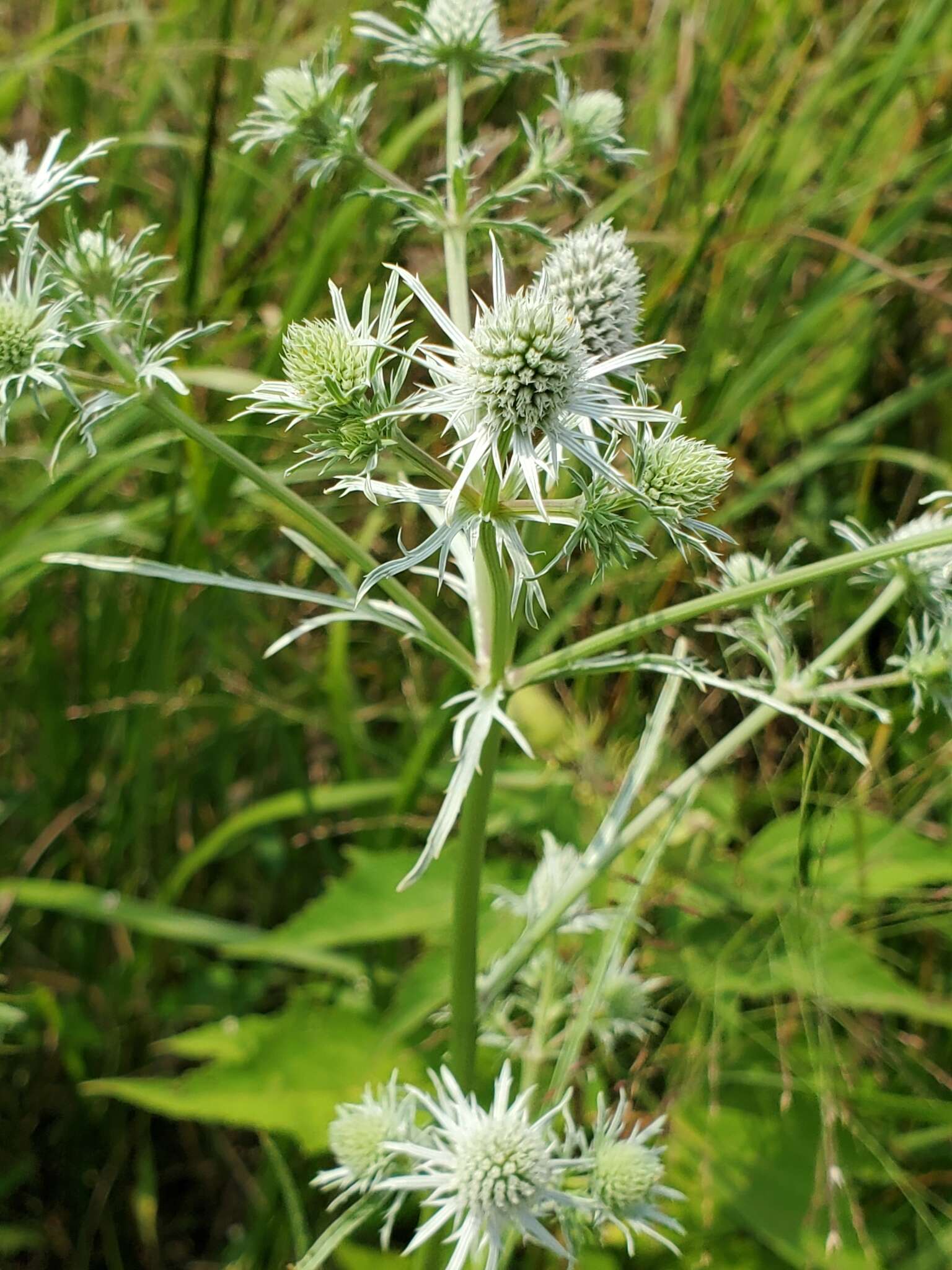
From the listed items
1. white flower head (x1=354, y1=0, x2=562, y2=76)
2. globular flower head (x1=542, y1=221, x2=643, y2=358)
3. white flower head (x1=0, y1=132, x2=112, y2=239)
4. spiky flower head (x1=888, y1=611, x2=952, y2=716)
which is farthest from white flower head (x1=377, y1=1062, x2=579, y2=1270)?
white flower head (x1=354, y1=0, x2=562, y2=76)

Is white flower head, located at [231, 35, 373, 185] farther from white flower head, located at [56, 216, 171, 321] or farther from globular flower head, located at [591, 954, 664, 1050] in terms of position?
globular flower head, located at [591, 954, 664, 1050]

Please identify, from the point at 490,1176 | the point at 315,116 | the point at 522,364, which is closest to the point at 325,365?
the point at 522,364

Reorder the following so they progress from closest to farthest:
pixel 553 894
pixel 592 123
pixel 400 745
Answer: pixel 592 123 → pixel 553 894 → pixel 400 745

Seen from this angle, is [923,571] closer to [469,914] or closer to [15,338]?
[469,914]

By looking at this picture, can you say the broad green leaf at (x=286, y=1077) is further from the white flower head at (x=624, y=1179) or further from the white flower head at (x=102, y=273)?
the white flower head at (x=102, y=273)

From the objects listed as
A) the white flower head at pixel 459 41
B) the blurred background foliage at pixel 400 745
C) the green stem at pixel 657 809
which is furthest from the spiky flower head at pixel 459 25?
the green stem at pixel 657 809

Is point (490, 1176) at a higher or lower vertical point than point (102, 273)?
lower

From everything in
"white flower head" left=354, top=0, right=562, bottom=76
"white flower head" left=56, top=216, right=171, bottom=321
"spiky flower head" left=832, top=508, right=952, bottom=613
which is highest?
"white flower head" left=354, top=0, right=562, bottom=76
